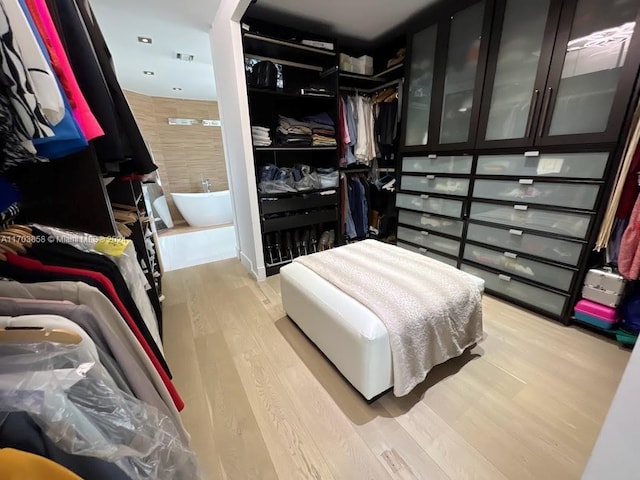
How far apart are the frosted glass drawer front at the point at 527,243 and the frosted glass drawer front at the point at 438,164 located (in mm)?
531

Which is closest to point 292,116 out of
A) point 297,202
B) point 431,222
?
point 297,202

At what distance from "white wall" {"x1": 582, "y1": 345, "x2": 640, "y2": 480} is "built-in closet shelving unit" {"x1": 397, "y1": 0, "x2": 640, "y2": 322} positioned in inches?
62.3

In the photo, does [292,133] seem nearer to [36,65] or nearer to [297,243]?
[297,243]

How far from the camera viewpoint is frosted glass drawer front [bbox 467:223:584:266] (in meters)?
1.74

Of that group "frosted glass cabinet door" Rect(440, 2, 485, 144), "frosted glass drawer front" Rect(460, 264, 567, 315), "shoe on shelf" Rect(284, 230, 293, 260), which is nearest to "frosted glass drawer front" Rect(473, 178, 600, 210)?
"frosted glass cabinet door" Rect(440, 2, 485, 144)

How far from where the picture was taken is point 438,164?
2.45 metres

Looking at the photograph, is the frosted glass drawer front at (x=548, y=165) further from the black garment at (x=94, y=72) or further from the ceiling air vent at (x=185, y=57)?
the ceiling air vent at (x=185, y=57)

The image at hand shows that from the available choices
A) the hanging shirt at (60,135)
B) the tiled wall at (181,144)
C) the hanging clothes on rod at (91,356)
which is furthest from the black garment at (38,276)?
the tiled wall at (181,144)

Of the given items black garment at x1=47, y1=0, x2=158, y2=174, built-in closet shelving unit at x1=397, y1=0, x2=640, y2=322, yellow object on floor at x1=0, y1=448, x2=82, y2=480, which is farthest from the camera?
built-in closet shelving unit at x1=397, y1=0, x2=640, y2=322

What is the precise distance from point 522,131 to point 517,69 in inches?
17.7

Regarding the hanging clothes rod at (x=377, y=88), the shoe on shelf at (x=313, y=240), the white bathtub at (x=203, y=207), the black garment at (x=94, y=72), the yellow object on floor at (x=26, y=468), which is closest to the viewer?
the yellow object on floor at (x=26, y=468)

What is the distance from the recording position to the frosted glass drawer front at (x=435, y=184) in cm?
230

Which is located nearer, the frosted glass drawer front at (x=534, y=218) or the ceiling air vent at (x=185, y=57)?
the frosted glass drawer front at (x=534, y=218)

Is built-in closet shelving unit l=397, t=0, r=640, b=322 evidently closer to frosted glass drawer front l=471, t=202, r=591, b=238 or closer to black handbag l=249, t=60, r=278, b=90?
frosted glass drawer front l=471, t=202, r=591, b=238
